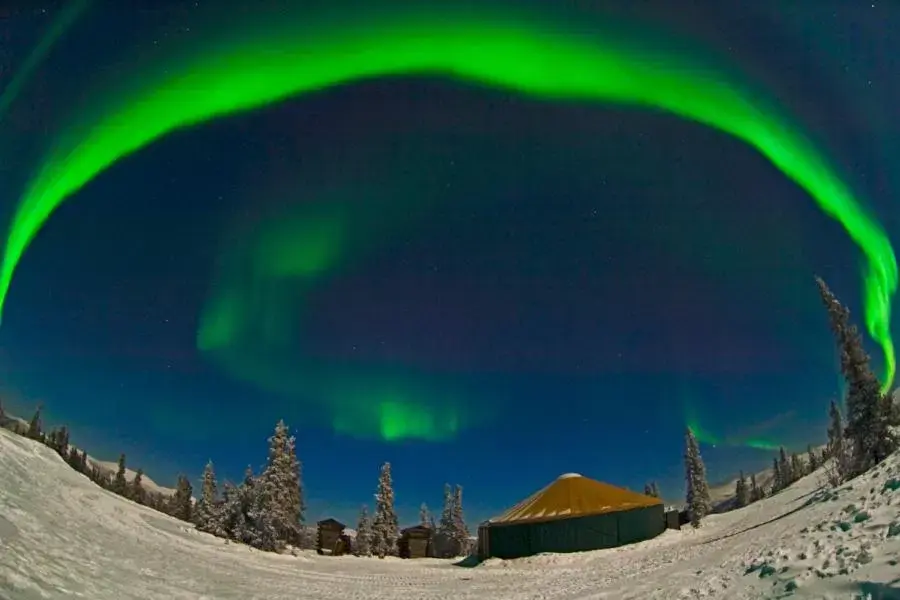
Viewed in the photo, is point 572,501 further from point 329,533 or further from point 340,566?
point 329,533

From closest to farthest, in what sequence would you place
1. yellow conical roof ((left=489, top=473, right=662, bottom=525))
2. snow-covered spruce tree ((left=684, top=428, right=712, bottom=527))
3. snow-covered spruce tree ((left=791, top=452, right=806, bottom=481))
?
yellow conical roof ((left=489, top=473, right=662, bottom=525)), snow-covered spruce tree ((left=684, top=428, right=712, bottom=527)), snow-covered spruce tree ((left=791, top=452, right=806, bottom=481))

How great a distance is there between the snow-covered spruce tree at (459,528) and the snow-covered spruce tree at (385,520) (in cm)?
2149

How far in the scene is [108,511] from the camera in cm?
2439

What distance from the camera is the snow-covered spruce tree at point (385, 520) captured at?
202 ft

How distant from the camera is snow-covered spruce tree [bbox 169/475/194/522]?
71.3 metres

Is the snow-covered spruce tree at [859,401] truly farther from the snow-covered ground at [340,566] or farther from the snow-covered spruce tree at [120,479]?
the snow-covered spruce tree at [120,479]

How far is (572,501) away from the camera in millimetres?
42094

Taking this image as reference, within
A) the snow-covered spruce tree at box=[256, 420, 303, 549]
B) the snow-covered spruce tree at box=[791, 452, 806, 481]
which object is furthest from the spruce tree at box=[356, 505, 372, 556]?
the snow-covered spruce tree at box=[791, 452, 806, 481]

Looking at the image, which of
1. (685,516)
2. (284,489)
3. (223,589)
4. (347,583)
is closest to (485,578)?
(347,583)

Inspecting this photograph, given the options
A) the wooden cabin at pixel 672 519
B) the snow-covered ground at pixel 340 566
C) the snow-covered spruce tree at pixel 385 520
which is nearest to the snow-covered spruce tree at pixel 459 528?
the snow-covered spruce tree at pixel 385 520

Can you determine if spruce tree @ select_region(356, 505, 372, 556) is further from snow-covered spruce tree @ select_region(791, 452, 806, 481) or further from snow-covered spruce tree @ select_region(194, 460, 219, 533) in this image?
snow-covered spruce tree @ select_region(791, 452, 806, 481)

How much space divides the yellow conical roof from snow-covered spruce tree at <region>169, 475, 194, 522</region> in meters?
51.5

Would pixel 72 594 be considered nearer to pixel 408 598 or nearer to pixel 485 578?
pixel 408 598

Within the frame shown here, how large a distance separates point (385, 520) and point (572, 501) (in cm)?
3034
